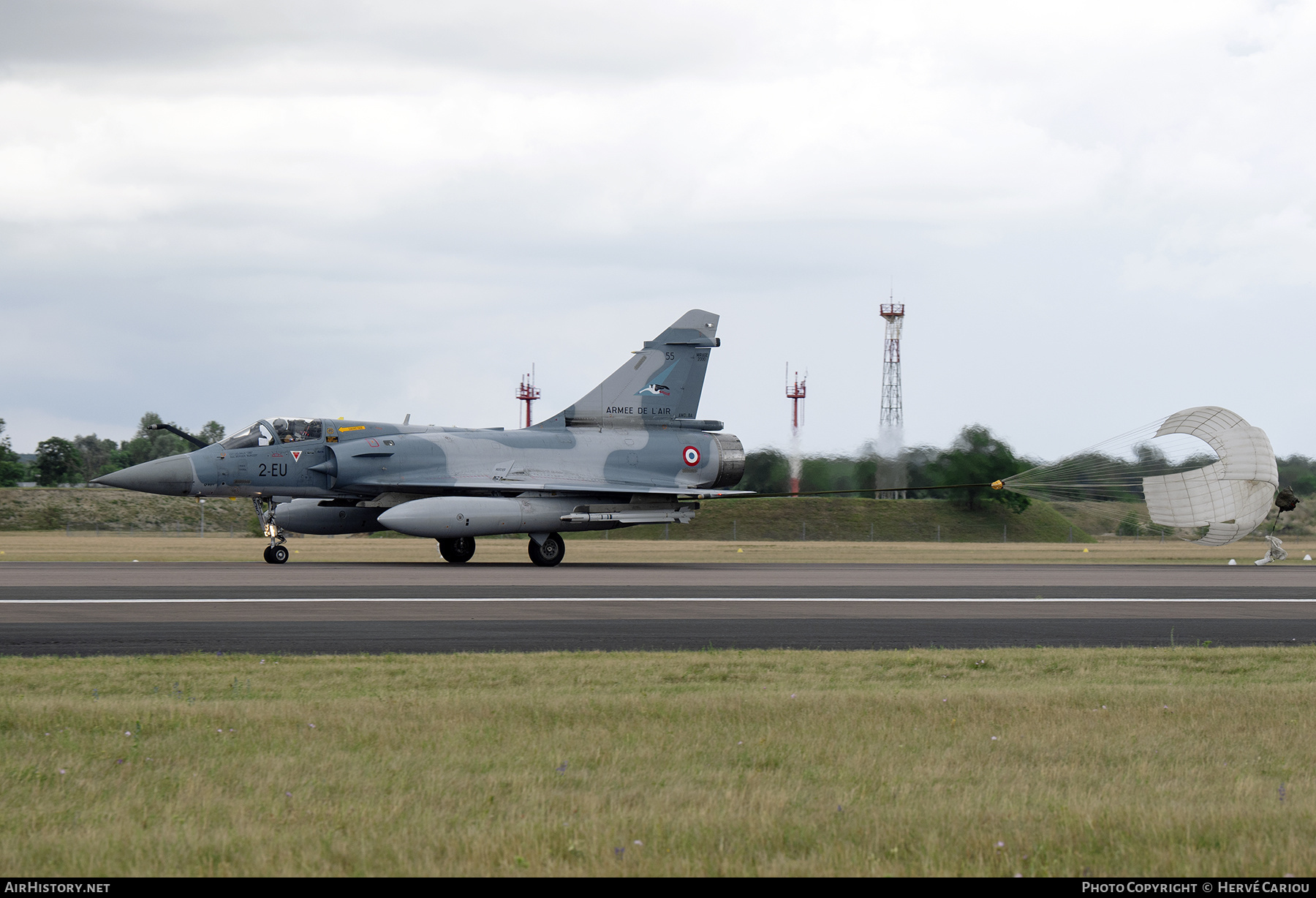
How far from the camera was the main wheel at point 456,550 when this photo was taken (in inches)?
1112

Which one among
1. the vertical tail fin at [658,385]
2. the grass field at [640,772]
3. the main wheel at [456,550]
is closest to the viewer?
the grass field at [640,772]

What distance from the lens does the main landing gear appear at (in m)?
25.4

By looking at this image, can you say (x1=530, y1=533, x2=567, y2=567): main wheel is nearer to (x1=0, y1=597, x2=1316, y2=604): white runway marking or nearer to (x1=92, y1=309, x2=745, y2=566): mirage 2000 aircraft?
(x1=92, y1=309, x2=745, y2=566): mirage 2000 aircraft

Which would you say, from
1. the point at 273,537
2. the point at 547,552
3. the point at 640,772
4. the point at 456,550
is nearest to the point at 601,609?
the point at 640,772

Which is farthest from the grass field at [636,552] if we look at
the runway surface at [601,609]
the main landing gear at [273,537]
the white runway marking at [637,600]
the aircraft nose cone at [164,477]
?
the white runway marking at [637,600]

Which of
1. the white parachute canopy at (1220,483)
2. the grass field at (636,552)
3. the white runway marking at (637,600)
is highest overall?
the white parachute canopy at (1220,483)

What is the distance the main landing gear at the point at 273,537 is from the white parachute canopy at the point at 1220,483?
2373 cm

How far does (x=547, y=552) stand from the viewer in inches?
1089

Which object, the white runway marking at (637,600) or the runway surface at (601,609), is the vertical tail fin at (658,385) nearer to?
the runway surface at (601,609)

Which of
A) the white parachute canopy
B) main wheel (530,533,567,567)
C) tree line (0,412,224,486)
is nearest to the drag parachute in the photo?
the white parachute canopy

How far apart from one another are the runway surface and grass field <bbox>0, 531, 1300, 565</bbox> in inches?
268

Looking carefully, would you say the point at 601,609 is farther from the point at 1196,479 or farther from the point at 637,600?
the point at 1196,479

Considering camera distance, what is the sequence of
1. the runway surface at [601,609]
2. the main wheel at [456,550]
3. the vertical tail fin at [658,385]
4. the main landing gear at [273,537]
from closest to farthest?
the runway surface at [601,609] → the main landing gear at [273,537] → the main wheel at [456,550] → the vertical tail fin at [658,385]

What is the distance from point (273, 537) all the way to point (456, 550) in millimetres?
4363
